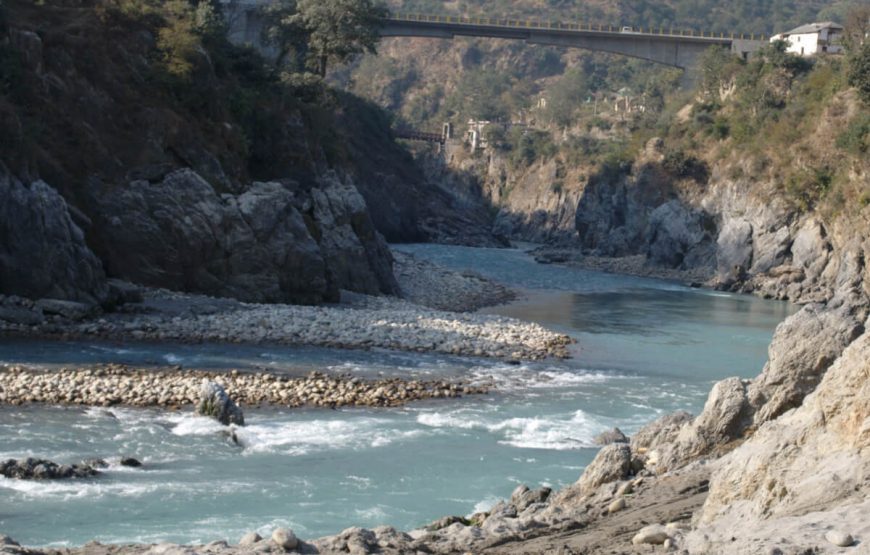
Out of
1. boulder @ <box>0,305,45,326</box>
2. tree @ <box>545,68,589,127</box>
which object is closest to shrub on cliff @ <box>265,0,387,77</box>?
boulder @ <box>0,305,45,326</box>

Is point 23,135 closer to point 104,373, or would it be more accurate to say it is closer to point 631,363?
point 104,373

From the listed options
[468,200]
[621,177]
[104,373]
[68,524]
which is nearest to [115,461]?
[68,524]

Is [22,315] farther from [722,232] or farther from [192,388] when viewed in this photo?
[722,232]

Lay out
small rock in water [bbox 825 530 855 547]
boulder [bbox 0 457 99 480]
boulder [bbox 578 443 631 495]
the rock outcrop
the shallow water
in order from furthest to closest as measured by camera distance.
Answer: the rock outcrop → boulder [bbox 0 457 99 480] → the shallow water → boulder [bbox 578 443 631 495] → small rock in water [bbox 825 530 855 547]

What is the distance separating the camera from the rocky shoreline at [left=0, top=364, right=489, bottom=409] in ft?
79.2

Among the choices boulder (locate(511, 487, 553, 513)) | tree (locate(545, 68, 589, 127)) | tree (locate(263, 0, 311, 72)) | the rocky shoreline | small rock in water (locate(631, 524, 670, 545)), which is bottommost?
the rocky shoreline

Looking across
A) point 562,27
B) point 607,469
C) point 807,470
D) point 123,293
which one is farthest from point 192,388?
point 562,27

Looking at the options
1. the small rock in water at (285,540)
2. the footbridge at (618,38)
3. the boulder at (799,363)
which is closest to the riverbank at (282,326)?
the boulder at (799,363)

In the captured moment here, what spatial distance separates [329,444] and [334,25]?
4142 cm

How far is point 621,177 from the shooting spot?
3529 inches

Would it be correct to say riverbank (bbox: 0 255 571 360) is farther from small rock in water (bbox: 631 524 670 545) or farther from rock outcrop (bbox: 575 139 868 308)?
rock outcrop (bbox: 575 139 868 308)

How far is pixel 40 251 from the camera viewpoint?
33.2 meters

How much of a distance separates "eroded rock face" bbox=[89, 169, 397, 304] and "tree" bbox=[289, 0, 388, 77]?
56.3 feet

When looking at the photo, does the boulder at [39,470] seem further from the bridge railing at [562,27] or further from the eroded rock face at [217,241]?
the bridge railing at [562,27]
